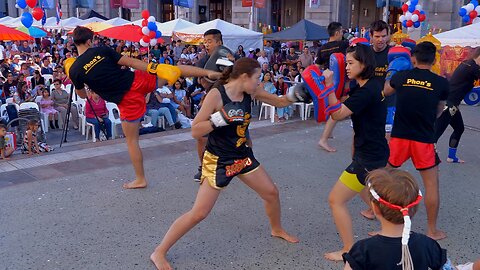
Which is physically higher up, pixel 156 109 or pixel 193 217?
pixel 193 217

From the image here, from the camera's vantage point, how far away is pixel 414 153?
3939 millimetres

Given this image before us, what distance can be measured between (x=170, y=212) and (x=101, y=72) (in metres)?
1.61

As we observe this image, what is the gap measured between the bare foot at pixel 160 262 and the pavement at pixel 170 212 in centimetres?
9

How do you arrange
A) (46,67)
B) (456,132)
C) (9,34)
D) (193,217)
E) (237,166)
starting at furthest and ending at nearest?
1. (46,67)
2. (9,34)
3. (456,132)
4. (237,166)
5. (193,217)

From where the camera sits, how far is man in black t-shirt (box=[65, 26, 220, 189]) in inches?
196

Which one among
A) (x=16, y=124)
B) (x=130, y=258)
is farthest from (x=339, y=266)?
(x=16, y=124)

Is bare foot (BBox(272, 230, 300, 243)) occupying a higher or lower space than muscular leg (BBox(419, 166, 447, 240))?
lower

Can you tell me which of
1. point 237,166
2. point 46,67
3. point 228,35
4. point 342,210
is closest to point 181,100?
point 46,67

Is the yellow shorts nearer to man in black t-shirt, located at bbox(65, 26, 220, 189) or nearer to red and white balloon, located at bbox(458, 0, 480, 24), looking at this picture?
man in black t-shirt, located at bbox(65, 26, 220, 189)

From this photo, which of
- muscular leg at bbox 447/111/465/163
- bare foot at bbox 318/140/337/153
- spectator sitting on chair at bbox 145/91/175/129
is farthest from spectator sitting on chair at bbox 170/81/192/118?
muscular leg at bbox 447/111/465/163

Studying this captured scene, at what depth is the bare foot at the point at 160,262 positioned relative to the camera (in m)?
3.59

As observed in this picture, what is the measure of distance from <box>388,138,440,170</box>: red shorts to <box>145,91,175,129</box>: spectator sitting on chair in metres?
6.45

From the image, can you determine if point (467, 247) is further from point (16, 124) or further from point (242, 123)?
point (16, 124)

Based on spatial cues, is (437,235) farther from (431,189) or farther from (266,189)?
(266,189)
